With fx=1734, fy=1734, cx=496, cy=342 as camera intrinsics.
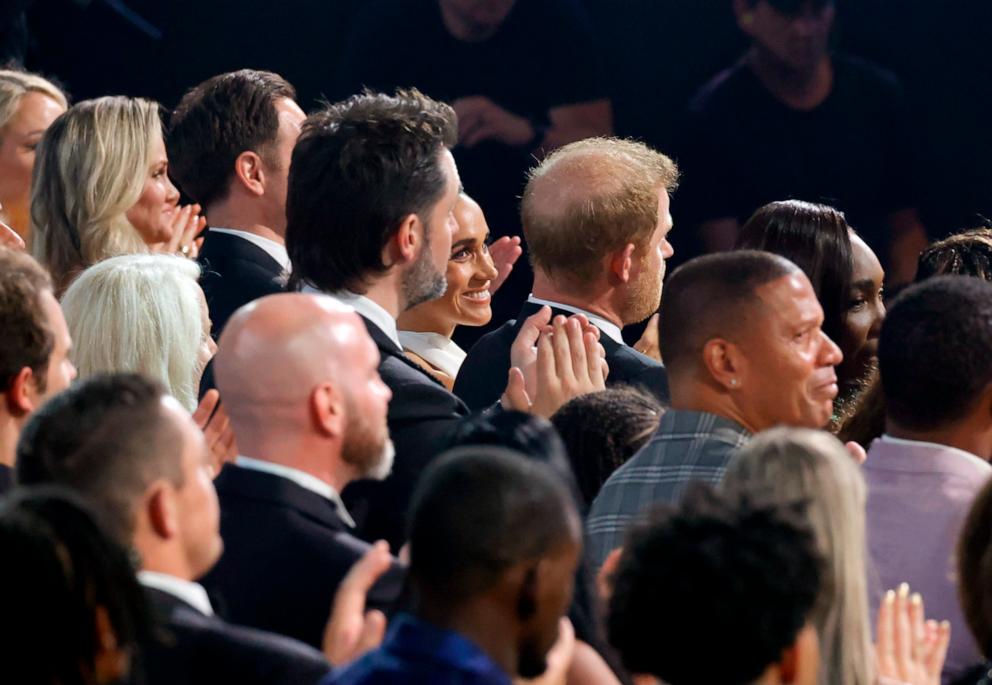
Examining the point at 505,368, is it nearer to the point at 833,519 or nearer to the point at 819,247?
the point at 819,247

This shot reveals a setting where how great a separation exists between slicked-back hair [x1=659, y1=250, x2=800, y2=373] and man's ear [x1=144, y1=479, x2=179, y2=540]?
1324 mm

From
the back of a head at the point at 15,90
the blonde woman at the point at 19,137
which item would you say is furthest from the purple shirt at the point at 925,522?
the back of a head at the point at 15,90

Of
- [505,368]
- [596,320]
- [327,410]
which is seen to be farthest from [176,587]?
[596,320]

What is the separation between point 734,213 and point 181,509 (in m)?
4.90

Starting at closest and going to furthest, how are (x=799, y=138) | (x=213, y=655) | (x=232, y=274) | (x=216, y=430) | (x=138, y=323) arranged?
(x=213, y=655)
(x=216, y=430)
(x=138, y=323)
(x=232, y=274)
(x=799, y=138)

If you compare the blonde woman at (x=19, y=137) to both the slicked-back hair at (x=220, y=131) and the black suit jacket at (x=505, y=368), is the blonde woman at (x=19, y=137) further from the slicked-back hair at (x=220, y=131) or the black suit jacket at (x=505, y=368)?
the black suit jacket at (x=505, y=368)

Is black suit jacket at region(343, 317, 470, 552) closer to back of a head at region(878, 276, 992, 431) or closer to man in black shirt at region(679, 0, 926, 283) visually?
back of a head at region(878, 276, 992, 431)

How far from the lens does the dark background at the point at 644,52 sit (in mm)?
7016

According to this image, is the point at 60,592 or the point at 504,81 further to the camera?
the point at 504,81

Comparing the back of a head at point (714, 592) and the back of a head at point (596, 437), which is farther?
the back of a head at point (596, 437)

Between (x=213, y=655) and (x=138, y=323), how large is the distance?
185 cm

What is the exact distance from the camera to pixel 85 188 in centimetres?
487

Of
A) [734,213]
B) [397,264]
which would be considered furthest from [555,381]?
[734,213]

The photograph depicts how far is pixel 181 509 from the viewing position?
244cm
